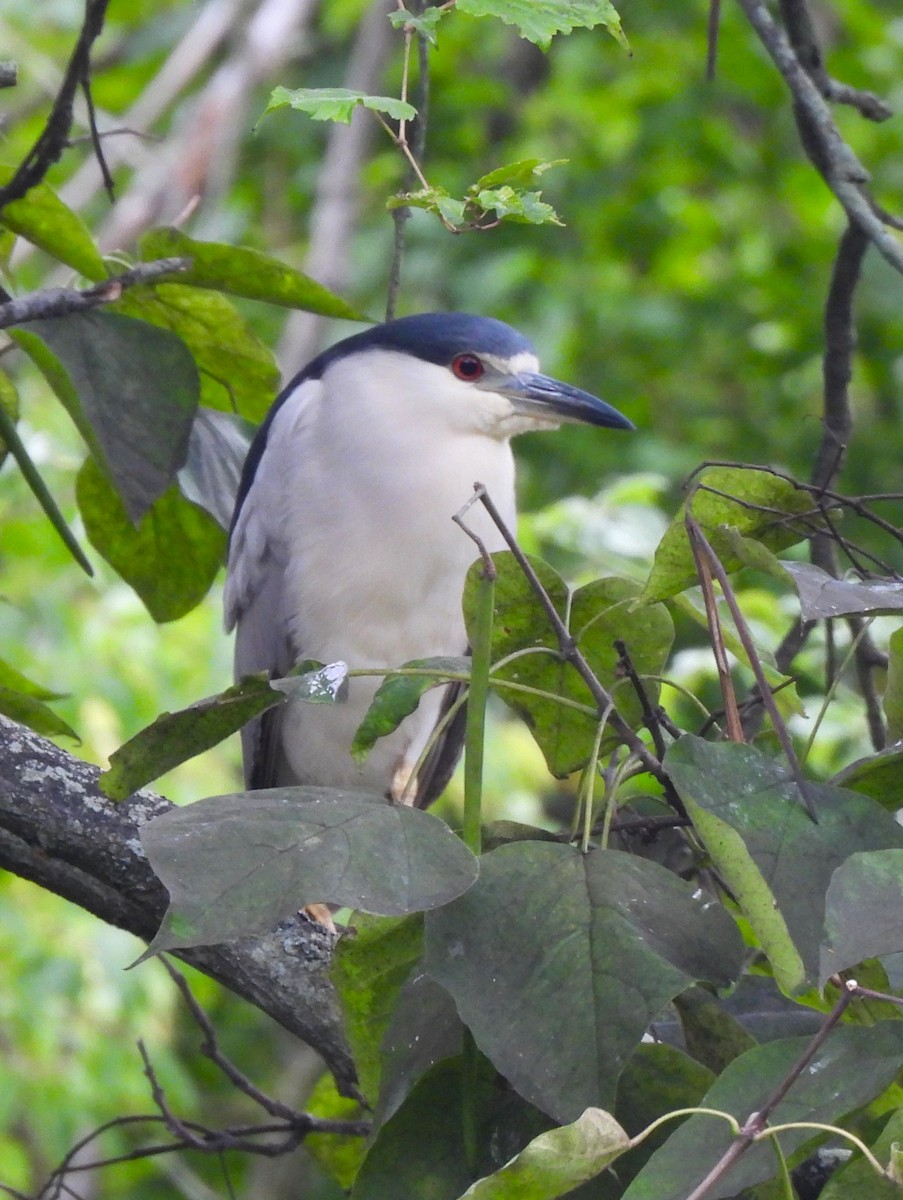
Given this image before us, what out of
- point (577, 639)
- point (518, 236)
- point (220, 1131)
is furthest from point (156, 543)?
point (518, 236)

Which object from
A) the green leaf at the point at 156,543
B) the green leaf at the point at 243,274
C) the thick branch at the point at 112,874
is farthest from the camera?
the green leaf at the point at 156,543

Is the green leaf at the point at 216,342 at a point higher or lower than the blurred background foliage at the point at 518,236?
higher

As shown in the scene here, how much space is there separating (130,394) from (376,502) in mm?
1038

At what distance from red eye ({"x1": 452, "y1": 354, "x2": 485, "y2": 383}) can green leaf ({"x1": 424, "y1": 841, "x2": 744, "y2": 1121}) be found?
5.32ft

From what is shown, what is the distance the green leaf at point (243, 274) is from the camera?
4.46 feet

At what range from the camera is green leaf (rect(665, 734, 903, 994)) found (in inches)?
28.1

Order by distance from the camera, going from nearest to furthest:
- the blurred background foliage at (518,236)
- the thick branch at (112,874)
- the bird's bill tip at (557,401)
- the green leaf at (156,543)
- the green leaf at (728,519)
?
the green leaf at (728,519)
the thick branch at (112,874)
the green leaf at (156,543)
the bird's bill tip at (557,401)
the blurred background foliage at (518,236)

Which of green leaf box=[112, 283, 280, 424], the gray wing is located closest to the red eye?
the gray wing

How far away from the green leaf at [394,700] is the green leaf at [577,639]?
9 cm

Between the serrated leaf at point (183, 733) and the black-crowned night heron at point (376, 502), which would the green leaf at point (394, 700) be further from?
the black-crowned night heron at point (376, 502)

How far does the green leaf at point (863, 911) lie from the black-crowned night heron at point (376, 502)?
1.52 meters

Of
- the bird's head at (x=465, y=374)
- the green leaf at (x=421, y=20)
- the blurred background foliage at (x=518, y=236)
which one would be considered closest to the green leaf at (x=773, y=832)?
the green leaf at (x=421, y=20)

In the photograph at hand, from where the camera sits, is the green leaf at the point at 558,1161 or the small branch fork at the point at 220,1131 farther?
the small branch fork at the point at 220,1131

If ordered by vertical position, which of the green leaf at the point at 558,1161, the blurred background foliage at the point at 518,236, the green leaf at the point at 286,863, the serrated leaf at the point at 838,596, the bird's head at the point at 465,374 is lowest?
the blurred background foliage at the point at 518,236
